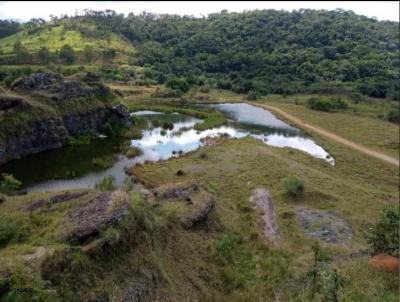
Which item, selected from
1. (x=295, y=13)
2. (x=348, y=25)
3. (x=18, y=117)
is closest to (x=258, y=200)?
→ (x=18, y=117)

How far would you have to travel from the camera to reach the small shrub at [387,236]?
2869 cm

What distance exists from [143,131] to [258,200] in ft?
112

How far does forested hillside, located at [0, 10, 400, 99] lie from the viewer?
12131 centimetres

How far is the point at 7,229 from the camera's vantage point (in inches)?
885

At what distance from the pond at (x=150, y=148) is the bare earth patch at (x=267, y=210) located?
14278 mm

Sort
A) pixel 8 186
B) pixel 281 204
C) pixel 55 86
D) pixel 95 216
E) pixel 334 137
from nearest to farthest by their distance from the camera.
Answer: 1. pixel 95 216
2. pixel 8 186
3. pixel 281 204
4. pixel 55 86
5. pixel 334 137

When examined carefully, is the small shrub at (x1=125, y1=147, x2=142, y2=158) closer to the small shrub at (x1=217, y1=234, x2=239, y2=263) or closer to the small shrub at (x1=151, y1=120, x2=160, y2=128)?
the small shrub at (x1=151, y1=120, x2=160, y2=128)

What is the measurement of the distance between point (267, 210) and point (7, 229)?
840 inches

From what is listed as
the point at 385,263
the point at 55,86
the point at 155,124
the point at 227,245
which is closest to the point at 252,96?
the point at 155,124

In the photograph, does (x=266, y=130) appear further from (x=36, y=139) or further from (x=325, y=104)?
(x=36, y=139)

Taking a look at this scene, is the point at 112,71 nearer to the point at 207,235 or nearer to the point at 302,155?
the point at 302,155

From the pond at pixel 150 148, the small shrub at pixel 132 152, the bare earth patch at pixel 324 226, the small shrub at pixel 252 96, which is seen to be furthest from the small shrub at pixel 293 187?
the small shrub at pixel 252 96

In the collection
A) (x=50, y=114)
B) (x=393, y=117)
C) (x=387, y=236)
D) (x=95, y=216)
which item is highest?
(x=95, y=216)

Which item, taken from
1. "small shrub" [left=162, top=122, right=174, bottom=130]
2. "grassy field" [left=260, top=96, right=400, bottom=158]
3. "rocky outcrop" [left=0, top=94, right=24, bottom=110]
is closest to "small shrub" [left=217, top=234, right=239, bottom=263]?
"rocky outcrop" [left=0, top=94, right=24, bottom=110]
